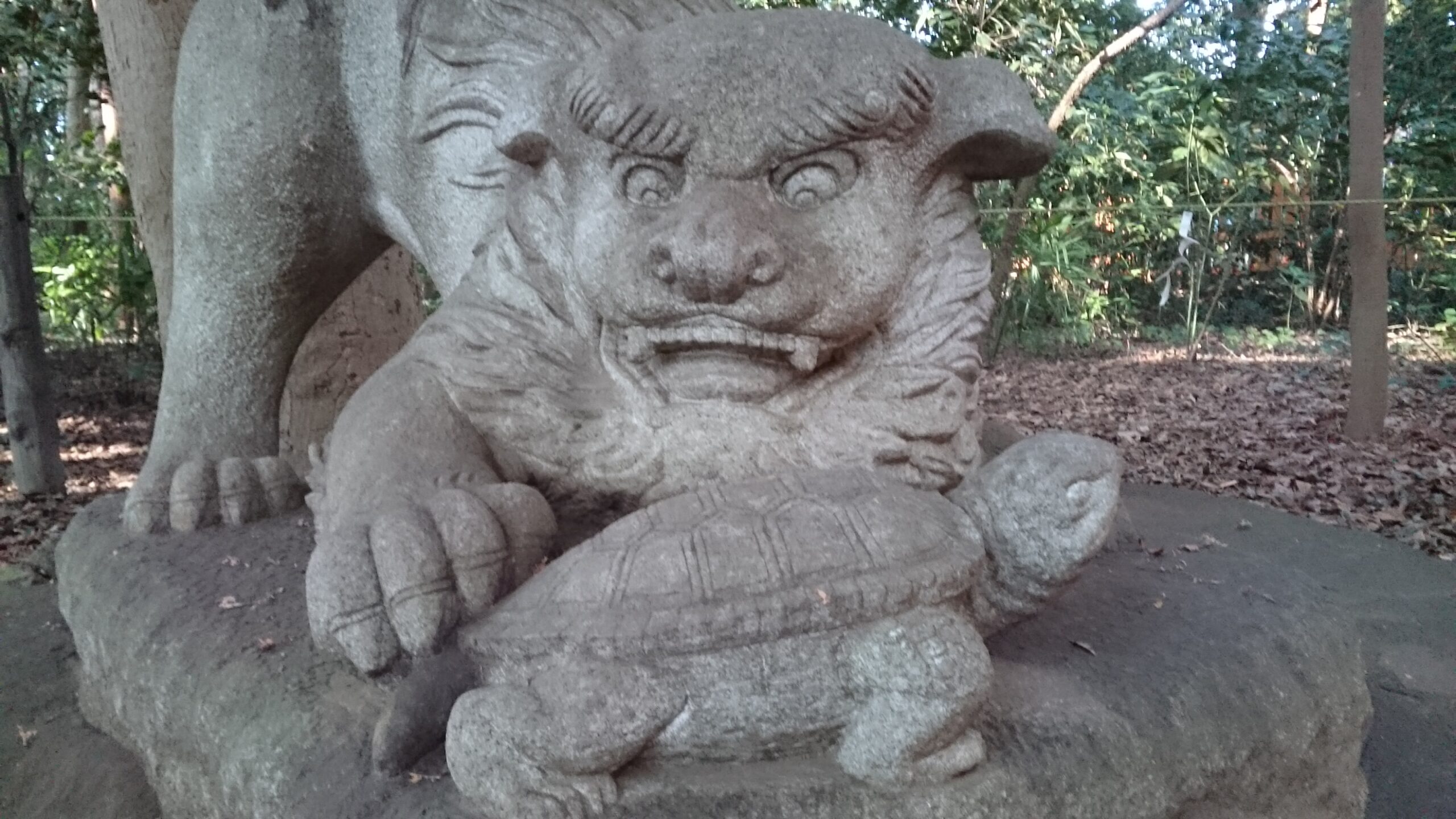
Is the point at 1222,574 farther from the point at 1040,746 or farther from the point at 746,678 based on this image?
the point at 746,678

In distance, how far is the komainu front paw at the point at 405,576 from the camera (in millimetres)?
1060

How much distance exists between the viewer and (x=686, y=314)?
1274 millimetres

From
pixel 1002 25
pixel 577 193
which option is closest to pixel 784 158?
pixel 577 193

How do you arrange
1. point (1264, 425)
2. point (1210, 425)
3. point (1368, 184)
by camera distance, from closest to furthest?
point (1368, 184)
point (1264, 425)
point (1210, 425)

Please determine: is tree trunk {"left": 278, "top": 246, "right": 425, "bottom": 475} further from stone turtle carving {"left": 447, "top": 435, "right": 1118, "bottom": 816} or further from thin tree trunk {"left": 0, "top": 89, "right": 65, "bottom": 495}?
stone turtle carving {"left": 447, "top": 435, "right": 1118, "bottom": 816}

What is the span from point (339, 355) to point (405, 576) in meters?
2.15

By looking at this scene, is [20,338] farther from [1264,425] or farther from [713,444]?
A: [1264,425]

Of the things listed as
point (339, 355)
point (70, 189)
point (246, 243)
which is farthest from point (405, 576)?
point (70, 189)

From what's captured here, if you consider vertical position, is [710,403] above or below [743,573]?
above

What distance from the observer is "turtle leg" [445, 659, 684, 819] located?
0.98 m

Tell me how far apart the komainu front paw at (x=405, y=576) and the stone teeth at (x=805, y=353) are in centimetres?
40

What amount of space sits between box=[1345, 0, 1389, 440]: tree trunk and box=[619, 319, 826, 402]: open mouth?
298 centimetres

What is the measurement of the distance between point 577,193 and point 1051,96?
4800 mm

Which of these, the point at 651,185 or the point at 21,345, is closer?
the point at 651,185
